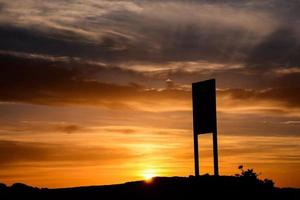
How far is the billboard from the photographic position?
1897 centimetres

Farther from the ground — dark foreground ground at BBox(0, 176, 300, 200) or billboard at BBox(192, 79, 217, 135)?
billboard at BBox(192, 79, 217, 135)

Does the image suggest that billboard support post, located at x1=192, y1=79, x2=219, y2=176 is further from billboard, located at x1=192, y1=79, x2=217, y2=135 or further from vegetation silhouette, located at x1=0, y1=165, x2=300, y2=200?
vegetation silhouette, located at x1=0, y1=165, x2=300, y2=200

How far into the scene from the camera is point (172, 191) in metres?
16.8

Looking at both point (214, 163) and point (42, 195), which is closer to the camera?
point (42, 195)

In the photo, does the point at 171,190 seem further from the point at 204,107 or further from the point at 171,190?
the point at 204,107

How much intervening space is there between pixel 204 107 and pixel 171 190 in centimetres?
374

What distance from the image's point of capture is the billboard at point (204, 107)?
62.2 feet

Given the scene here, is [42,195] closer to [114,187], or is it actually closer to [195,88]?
[114,187]

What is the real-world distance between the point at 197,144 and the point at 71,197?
5279mm

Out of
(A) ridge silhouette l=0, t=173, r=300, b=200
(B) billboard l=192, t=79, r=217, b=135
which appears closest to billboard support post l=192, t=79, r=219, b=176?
(B) billboard l=192, t=79, r=217, b=135

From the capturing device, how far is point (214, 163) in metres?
18.8

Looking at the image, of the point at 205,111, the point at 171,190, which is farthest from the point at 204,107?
the point at 171,190

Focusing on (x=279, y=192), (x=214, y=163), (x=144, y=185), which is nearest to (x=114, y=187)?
(x=144, y=185)

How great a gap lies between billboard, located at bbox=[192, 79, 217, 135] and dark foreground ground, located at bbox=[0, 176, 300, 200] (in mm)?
2139
